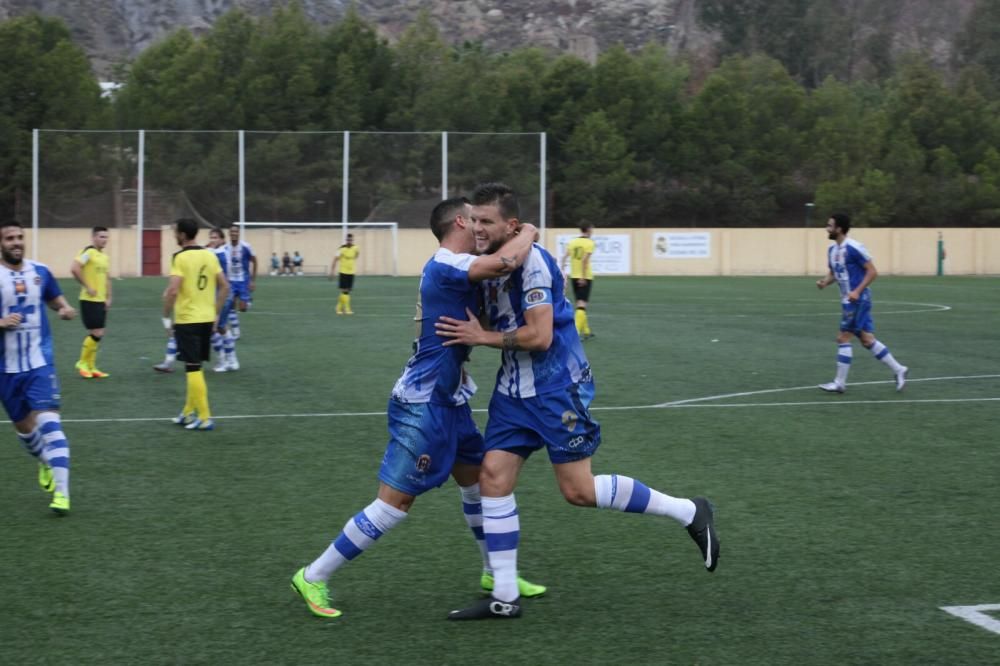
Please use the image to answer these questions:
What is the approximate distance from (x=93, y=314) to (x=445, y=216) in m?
11.7

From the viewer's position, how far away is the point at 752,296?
36.8 metres

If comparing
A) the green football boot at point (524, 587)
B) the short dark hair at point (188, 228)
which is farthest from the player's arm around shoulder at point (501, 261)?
the short dark hair at point (188, 228)

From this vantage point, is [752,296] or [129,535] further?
[752,296]

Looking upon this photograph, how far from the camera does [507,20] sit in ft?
424

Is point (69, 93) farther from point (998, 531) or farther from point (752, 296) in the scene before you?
point (998, 531)

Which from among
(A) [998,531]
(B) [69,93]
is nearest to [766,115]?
(B) [69,93]

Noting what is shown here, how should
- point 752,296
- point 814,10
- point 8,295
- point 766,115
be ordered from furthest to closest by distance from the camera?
point 814,10 → point 766,115 → point 752,296 → point 8,295

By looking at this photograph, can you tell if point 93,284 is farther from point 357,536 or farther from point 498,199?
point 498,199

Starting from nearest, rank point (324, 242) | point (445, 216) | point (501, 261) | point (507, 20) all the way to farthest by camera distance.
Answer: point (501, 261)
point (445, 216)
point (324, 242)
point (507, 20)

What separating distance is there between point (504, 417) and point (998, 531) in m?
3.44

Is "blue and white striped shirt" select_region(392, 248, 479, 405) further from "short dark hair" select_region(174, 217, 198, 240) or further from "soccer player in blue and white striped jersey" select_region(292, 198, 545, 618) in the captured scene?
"short dark hair" select_region(174, 217, 198, 240)

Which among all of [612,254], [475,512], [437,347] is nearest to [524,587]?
[475,512]

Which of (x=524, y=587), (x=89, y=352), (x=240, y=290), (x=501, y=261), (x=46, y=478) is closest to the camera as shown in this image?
(x=501, y=261)

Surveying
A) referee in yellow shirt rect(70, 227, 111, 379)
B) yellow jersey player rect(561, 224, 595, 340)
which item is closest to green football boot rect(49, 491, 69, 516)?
referee in yellow shirt rect(70, 227, 111, 379)
